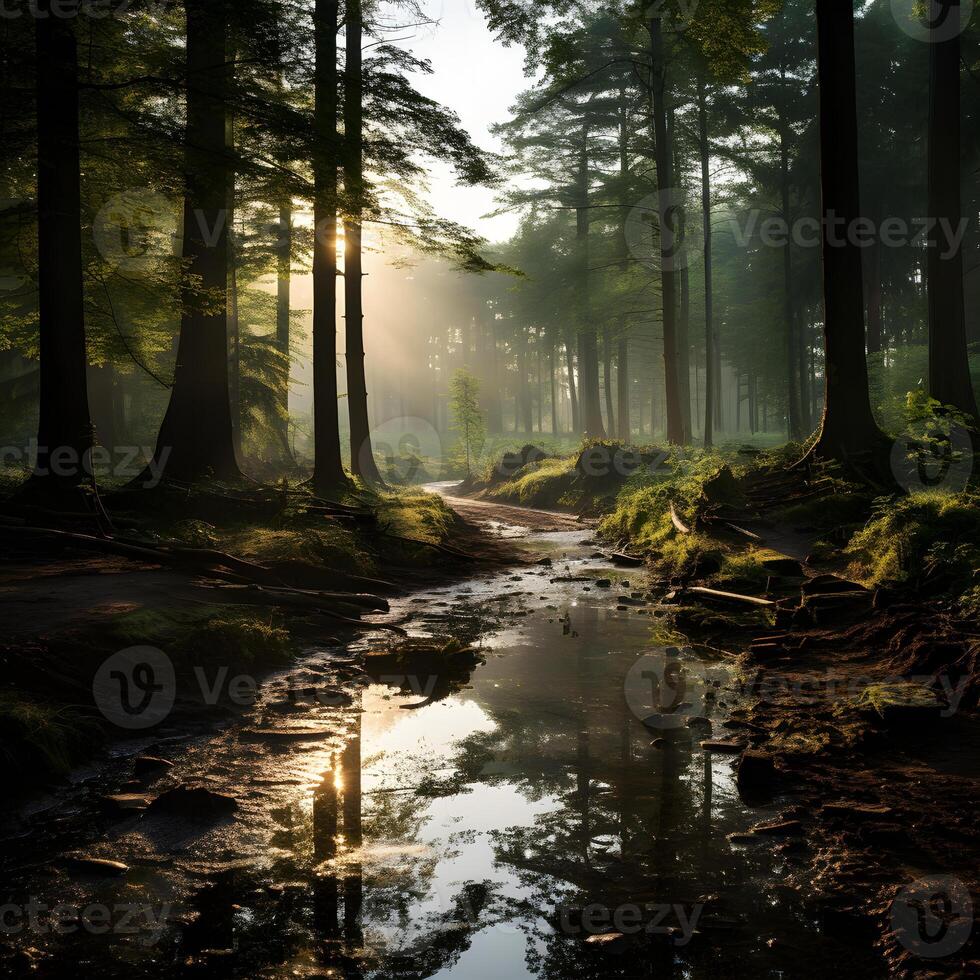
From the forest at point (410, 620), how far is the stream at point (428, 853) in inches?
0.8

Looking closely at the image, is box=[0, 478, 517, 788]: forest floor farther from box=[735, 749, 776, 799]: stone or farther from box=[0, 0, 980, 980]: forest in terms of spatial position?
box=[735, 749, 776, 799]: stone

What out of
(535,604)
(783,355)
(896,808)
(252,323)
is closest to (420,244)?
(535,604)

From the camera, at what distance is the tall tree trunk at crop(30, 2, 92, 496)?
31.3ft

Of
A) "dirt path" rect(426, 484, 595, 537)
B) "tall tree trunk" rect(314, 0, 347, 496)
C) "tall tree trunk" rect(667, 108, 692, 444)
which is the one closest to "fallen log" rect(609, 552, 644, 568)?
"dirt path" rect(426, 484, 595, 537)

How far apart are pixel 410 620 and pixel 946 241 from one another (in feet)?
40.4

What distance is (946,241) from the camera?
47.5 ft

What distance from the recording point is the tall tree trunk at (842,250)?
12.1 m

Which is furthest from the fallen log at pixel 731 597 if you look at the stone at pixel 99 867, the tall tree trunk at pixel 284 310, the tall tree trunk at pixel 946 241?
the tall tree trunk at pixel 284 310

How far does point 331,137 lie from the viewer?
10.7 meters

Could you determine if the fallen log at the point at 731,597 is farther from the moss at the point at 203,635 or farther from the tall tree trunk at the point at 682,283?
the tall tree trunk at the point at 682,283

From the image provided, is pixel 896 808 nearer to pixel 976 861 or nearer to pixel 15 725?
pixel 976 861

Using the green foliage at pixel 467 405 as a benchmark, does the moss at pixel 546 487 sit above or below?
below

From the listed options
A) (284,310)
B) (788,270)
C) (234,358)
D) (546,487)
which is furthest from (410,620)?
(788,270)

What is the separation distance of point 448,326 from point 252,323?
38.7 metres
